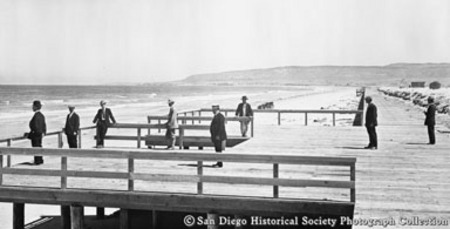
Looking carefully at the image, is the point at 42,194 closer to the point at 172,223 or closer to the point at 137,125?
the point at 172,223

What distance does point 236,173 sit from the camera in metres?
10.9

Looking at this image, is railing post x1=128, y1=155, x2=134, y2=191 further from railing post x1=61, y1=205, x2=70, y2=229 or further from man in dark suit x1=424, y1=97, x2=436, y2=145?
man in dark suit x1=424, y1=97, x2=436, y2=145

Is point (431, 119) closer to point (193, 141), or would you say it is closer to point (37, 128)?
point (193, 141)

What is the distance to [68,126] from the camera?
13.5 metres

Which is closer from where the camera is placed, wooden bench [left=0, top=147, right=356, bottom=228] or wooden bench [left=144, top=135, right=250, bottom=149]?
wooden bench [left=0, top=147, right=356, bottom=228]

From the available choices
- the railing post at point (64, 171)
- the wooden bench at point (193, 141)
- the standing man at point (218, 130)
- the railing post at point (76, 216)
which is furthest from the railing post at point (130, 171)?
the wooden bench at point (193, 141)

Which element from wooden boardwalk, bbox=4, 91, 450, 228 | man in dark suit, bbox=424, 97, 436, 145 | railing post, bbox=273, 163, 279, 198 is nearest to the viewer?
wooden boardwalk, bbox=4, 91, 450, 228

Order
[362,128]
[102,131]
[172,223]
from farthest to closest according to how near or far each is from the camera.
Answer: [362,128], [102,131], [172,223]

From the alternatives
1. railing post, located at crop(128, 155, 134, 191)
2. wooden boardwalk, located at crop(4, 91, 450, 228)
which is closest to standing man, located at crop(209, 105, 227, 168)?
wooden boardwalk, located at crop(4, 91, 450, 228)

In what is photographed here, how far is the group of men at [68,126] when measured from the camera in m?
12.4

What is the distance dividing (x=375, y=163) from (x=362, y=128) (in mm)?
8488

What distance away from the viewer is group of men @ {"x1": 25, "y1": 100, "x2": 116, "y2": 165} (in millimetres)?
12438

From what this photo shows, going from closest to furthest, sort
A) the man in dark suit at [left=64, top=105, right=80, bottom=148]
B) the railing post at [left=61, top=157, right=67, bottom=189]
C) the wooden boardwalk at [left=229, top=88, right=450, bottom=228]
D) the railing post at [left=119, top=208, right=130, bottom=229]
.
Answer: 1. the wooden boardwalk at [left=229, top=88, right=450, bottom=228]
2. the railing post at [left=61, top=157, right=67, bottom=189]
3. the railing post at [left=119, top=208, right=130, bottom=229]
4. the man in dark suit at [left=64, top=105, right=80, bottom=148]

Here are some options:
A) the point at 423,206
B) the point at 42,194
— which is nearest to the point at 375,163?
the point at 423,206
